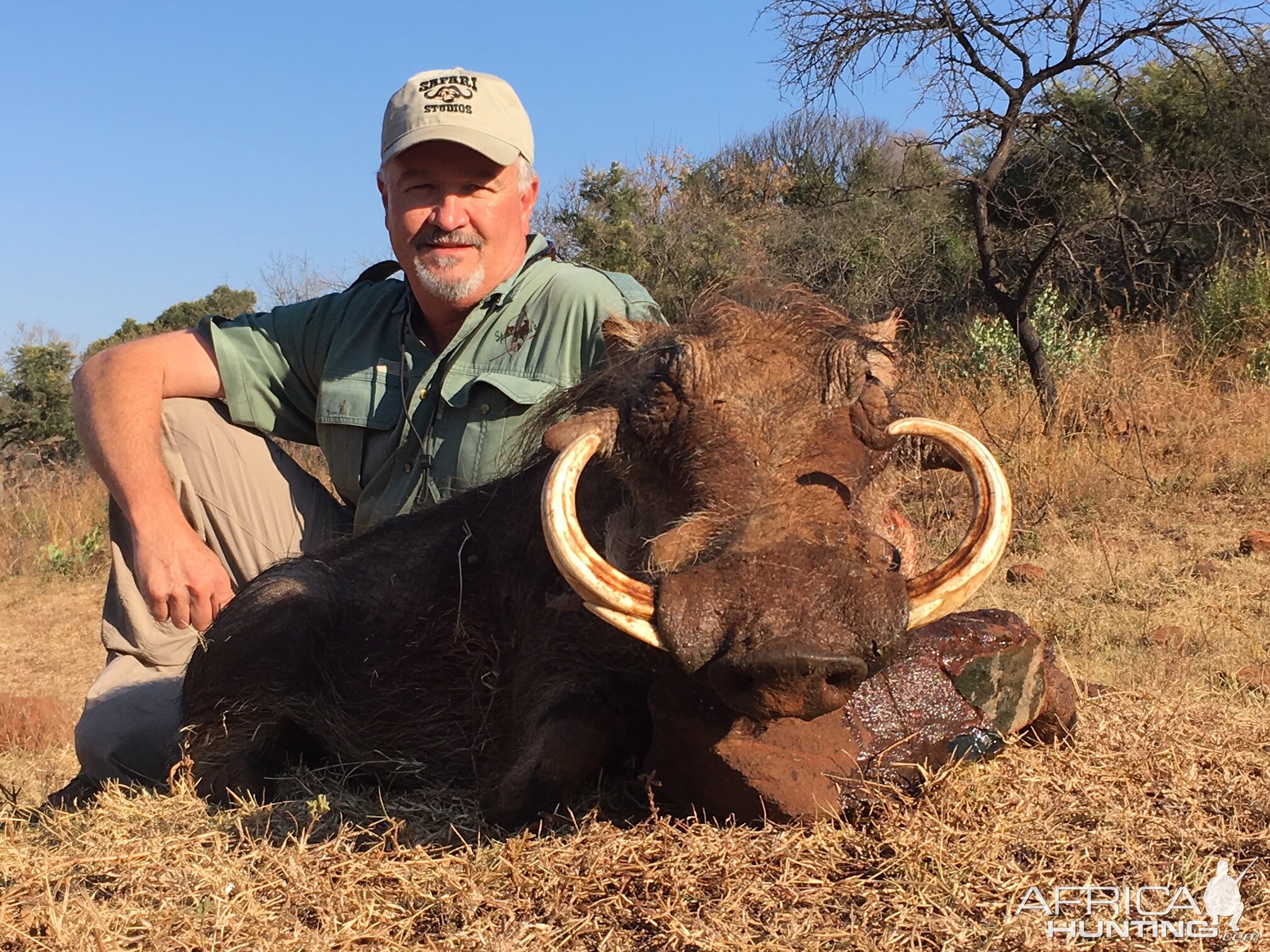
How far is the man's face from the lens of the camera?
414cm

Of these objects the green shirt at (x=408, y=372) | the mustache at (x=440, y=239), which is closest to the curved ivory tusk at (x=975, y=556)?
the green shirt at (x=408, y=372)

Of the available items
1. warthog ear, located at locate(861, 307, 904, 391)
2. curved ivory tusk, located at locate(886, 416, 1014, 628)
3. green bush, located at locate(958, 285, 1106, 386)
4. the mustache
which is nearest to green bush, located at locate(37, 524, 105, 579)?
the mustache

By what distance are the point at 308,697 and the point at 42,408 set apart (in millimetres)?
14163

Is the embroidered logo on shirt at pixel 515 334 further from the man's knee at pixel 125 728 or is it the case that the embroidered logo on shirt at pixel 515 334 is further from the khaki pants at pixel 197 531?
the man's knee at pixel 125 728

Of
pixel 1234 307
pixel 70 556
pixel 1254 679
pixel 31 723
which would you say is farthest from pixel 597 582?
pixel 1234 307

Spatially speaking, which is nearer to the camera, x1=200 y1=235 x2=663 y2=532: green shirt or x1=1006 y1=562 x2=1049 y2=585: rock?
x1=200 y1=235 x2=663 y2=532: green shirt

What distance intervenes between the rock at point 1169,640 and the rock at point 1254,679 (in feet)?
1.38

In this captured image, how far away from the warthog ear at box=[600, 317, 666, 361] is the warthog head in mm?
53

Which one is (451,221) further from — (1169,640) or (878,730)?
(1169,640)

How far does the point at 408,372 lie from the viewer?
416 centimetres

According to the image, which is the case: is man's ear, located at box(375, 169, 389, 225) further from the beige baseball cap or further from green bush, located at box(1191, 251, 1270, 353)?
green bush, located at box(1191, 251, 1270, 353)

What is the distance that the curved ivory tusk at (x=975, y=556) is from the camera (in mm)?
2051

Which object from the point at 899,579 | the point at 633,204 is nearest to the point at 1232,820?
the point at 899,579

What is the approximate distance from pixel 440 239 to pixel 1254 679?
313cm
